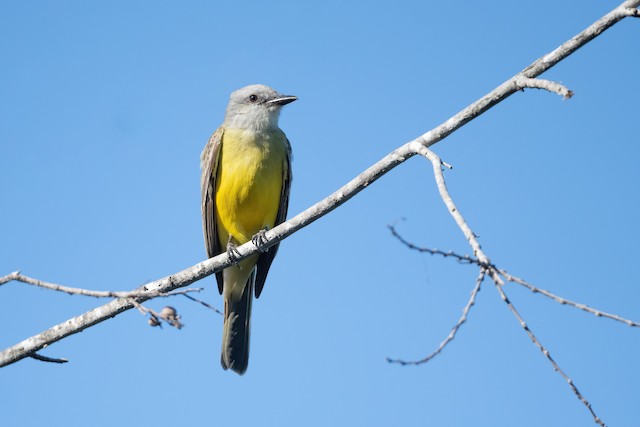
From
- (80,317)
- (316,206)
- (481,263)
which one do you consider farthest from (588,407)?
(80,317)

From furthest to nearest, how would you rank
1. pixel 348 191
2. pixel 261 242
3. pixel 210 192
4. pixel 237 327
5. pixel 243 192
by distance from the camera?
1. pixel 237 327
2. pixel 210 192
3. pixel 243 192
4. pixel 261 242
5. pixel 348 191

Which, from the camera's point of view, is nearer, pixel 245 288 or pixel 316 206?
pixel 316 206

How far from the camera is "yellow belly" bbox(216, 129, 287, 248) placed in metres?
7.56

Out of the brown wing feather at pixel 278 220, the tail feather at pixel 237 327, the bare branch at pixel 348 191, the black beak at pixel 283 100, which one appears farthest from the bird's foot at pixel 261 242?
the black beak at pixel 283 100

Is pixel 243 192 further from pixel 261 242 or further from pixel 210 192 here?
pixel 261 242

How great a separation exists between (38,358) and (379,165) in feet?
8.68

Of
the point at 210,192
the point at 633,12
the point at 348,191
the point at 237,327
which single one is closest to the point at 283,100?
the point at 210,192

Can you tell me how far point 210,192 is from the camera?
25.6 ft

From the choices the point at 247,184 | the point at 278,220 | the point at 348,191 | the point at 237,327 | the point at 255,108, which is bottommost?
the point at 348,191

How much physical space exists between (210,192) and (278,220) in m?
0.77

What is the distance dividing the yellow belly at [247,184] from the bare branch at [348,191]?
135 centimetres

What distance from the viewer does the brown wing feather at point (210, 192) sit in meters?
7.81

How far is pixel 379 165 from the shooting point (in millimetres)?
5000

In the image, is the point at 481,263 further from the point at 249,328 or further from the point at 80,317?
the point at 249,328
